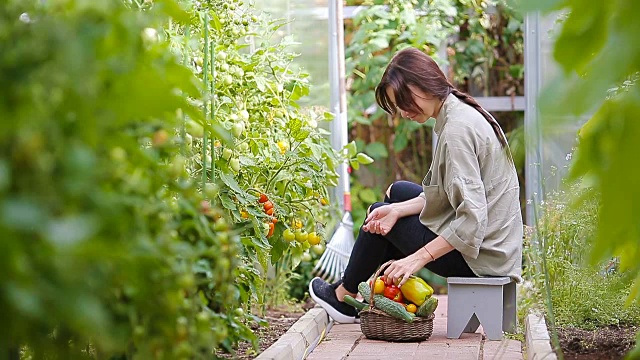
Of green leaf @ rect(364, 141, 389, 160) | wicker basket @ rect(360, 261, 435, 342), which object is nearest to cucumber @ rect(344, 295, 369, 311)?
wicker basket @ rect(360, 261, 435, 342)

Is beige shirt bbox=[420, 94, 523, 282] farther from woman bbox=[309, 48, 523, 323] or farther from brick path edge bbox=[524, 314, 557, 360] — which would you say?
brick path edge bbox=[524, 314, 557, 360]

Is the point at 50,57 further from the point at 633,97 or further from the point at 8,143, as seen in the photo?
the point at 633,97

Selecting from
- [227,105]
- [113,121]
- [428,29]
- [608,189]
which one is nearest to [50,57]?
[113,121]

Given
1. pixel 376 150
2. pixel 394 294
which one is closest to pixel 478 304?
pixel 394 294

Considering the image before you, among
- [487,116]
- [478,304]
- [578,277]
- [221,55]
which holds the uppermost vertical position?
[221,55]

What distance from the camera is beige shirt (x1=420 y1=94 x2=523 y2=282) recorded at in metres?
3.34

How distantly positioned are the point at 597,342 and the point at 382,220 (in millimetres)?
1094

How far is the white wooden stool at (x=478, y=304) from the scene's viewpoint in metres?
3.38

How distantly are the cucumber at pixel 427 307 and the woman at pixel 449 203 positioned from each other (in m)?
0.12

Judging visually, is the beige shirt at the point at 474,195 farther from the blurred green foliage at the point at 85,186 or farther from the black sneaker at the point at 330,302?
the blurred green foliage at the point at 85,186

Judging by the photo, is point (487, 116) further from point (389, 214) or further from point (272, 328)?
point (272, 328)

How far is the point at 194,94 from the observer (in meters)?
1.43

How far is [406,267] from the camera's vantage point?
338 cm

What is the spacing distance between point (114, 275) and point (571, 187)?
8.48ft
